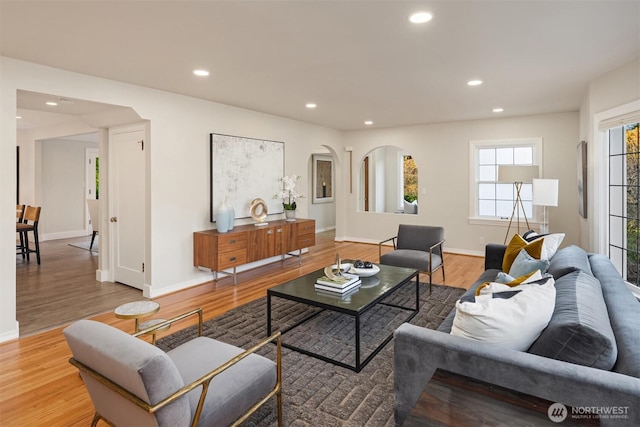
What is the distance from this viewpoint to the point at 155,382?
1312 mm

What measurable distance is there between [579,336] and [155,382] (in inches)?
65.1

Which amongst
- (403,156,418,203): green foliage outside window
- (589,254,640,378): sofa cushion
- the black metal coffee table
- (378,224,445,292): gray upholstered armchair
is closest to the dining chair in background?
the black metal coffee table

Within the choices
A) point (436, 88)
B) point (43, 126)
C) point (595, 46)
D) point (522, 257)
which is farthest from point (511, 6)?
point (43, 126)

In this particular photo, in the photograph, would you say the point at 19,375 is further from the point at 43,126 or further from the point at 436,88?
the point at 43,126

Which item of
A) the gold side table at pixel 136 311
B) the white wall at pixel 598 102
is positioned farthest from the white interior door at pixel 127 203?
the white wall at pixel 598 102

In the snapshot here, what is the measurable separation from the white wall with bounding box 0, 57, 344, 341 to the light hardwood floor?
1.13ft

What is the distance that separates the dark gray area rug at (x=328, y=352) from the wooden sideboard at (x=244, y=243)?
90 cm

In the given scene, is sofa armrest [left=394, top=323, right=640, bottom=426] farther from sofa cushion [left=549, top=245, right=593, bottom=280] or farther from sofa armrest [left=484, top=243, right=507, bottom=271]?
sofa armrest [left=484, top=243, right=507, bottom=271]

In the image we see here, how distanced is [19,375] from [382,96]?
4.61m

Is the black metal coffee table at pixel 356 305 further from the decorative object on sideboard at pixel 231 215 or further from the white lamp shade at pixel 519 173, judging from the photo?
the white lamp shade at pixel 519 173

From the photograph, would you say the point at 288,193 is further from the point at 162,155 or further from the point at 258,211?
the point at 162,155

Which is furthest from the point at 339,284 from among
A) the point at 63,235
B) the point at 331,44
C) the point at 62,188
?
the point at 63,235

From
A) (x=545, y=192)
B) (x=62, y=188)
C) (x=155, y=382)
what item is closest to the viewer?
(x=155, y=382)

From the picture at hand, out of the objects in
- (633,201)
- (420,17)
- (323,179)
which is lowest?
(633,201)
